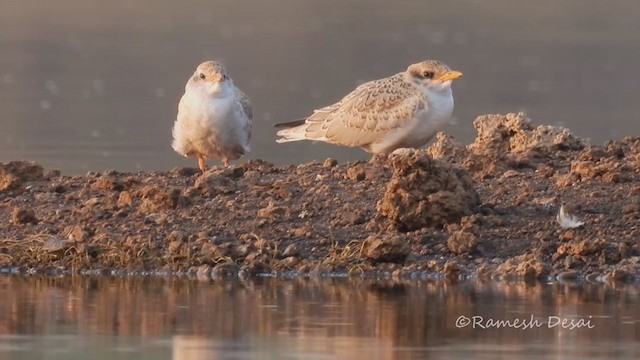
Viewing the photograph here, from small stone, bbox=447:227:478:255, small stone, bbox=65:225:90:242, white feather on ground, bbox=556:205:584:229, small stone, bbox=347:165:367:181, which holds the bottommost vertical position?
small stone, bbox=447:227:478:255

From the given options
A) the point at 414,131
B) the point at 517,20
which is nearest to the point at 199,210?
the point at 414,131

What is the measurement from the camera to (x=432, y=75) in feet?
51.3

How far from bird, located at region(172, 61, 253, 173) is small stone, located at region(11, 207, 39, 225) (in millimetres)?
2482

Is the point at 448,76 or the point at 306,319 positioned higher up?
the point at 448,76

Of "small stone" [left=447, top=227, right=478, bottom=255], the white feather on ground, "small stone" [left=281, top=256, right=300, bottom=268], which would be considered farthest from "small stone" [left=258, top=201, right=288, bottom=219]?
the white feather on ground

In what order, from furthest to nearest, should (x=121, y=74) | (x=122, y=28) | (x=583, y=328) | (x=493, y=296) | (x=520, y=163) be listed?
(x=122, y=28)
(x=121, y=74)
(x=520, y=163)
(x=493, y=296)
(x=583, y=328)

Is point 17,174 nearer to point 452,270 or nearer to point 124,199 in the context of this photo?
point 124,199

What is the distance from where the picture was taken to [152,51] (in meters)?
33.1

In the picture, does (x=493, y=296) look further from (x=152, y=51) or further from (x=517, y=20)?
(x=517, y=20)

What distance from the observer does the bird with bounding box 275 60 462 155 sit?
15250 mm

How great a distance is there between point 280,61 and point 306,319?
69.6ft

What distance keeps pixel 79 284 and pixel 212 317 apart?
5.51 ft
